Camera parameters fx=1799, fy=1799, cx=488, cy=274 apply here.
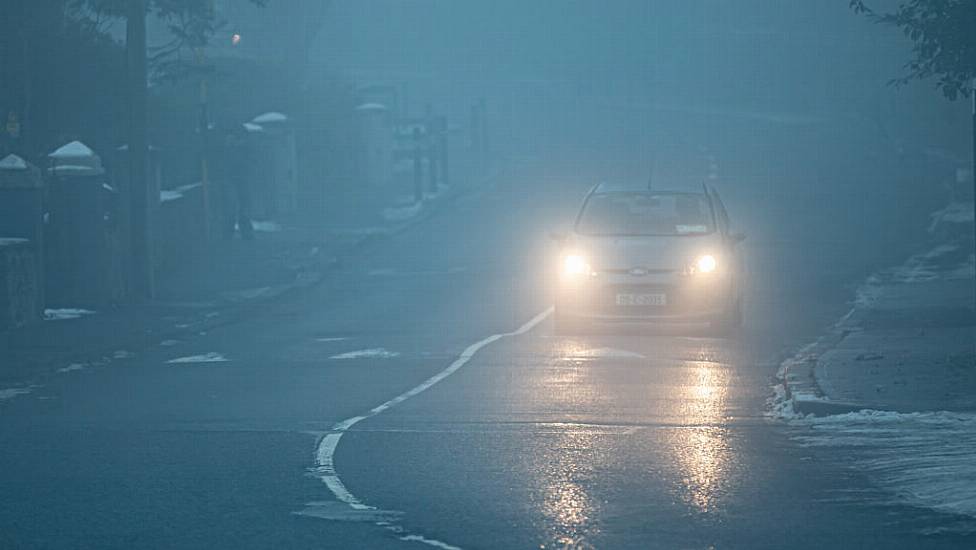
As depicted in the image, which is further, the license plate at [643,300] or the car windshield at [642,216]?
the car windshield at [642,216]

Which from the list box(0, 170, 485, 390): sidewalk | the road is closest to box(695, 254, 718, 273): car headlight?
the road

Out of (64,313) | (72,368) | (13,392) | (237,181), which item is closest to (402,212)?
(237,181)

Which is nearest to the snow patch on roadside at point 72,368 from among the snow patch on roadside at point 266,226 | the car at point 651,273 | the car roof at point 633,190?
the car at point 651,273

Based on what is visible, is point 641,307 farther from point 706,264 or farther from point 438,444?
point 438,444

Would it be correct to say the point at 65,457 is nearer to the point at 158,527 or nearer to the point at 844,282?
the point at 158,527

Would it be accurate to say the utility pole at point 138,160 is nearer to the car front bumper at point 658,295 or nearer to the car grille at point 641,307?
the car front bumper at point 658,295

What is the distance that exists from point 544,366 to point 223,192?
53.3 feet

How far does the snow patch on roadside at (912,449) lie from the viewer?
994 cm

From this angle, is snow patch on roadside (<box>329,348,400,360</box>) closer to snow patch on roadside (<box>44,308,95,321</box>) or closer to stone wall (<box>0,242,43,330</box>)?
stone wall (<box>0,242,43,330</box>)

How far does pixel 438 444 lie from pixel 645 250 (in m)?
7.22

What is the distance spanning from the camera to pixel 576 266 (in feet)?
61.8

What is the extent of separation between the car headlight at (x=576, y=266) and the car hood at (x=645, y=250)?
0.19ft

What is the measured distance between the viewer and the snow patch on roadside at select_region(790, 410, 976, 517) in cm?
994

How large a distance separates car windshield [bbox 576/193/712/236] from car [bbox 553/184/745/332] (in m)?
0.02
